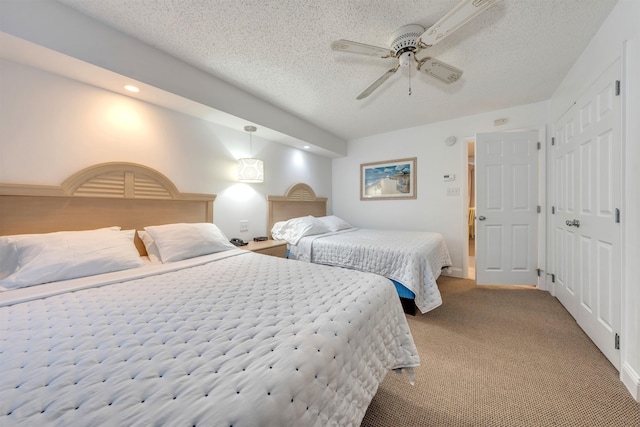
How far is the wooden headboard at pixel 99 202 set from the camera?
1609 mm

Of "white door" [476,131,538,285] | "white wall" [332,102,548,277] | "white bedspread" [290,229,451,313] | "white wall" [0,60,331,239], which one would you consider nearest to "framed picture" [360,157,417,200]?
"white wall" [332,102,548,277]

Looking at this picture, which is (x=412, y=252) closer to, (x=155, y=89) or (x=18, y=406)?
(x=18, y=406)

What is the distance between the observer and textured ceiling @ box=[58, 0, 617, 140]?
5.12ft

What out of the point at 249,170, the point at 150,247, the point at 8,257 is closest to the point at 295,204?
the point at 249,170

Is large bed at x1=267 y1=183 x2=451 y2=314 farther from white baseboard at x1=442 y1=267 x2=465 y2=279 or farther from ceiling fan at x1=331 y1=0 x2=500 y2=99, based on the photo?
ceiling fan at x1=331 y1=0 x2=500 y2=99

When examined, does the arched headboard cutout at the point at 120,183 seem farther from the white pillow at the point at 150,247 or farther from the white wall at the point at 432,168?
the white wall at the point at 432,168

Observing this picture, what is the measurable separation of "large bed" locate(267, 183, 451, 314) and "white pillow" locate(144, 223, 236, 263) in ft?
3.68

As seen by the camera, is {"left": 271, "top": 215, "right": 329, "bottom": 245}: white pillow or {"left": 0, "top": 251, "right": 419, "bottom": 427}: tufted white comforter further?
{"left": 271, "top": 215, "right": 329, "bottom": 245}: white pillow

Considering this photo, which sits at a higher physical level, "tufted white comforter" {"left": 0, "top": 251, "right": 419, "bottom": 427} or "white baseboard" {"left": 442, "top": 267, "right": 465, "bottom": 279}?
"tufted white comforter" {"left": 0, "top": 251, "right": 419, "bottom": 427}

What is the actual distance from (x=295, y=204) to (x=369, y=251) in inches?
67.8

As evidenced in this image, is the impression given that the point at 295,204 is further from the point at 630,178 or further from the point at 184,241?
the point at 630,178

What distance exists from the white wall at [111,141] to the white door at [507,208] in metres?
2.97

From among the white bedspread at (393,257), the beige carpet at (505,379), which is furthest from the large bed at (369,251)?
the beige carpet at (505,379)

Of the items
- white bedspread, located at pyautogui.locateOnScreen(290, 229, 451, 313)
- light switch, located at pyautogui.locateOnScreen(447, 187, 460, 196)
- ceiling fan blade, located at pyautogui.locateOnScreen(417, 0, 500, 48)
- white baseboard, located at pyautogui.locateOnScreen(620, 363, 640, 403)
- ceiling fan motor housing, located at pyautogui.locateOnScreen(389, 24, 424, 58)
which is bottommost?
white baseboard, located at pyautogui.locateOnScreen(620, 363, 640, 403)
